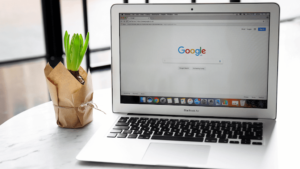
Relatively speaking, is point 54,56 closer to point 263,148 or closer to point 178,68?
point 178,68

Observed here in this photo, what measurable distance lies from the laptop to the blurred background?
102 centimetres

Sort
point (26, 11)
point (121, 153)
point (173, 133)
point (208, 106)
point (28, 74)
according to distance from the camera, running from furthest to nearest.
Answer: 1. point (26, 11)
2. point (28, 74)
3. point (208, 106)
4. point (173, 133)
5. point (121, 153)

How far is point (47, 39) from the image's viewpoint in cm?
334

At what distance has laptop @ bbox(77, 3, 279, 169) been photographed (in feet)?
2.87

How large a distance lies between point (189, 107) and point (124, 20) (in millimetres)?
358

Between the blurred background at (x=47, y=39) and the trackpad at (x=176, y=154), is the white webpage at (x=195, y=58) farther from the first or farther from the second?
the blurred background at (x=47, y=39)

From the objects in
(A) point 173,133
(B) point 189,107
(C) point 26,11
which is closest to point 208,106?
(B) point 189,107

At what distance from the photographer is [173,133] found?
0.81 meters

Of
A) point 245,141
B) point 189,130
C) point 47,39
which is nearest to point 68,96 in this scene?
point 189,130

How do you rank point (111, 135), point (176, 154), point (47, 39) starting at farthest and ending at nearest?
point (47, 39) < point (111, 135) < point (176, 154)

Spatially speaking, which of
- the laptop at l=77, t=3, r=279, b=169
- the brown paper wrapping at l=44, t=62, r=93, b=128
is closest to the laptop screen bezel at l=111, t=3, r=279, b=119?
the laptop at l=77, t=3, r=279, b=169

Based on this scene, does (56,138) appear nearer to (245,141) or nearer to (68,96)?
(68,96)

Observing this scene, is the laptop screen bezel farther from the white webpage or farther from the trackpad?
the trackpad

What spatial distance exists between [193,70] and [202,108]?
0.13m
